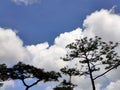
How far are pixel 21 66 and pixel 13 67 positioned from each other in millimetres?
1378

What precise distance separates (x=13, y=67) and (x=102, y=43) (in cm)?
1572

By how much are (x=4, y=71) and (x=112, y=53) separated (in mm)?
18708

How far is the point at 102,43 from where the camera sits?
180ft

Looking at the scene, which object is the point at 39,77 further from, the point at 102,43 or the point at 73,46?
the point at 102,43

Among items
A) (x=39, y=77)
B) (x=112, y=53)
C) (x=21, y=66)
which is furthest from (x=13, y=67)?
(x=112, y=53)

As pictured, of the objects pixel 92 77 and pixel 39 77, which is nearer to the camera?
pixel 92 77

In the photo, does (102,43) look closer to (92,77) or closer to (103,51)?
(103,51)

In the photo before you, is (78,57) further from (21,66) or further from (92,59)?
(21,66)

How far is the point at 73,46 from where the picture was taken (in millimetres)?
54562

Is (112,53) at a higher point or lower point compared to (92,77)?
higher

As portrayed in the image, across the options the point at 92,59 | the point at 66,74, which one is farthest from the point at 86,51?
the point at 66,74

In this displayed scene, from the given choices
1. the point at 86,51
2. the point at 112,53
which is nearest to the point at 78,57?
the point at 86,51

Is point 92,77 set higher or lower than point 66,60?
lower

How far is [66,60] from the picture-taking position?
181ft
